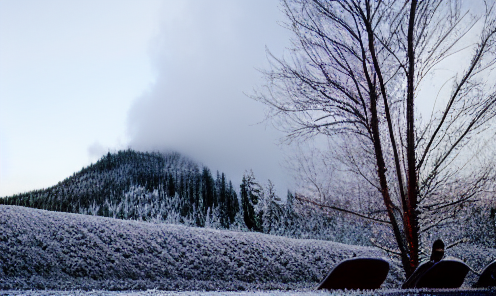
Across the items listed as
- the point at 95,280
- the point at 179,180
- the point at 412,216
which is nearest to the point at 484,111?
the point at 412,216

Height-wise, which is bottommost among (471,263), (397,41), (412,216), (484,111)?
(471,263)

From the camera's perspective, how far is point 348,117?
18.5ft

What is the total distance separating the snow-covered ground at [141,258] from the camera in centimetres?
568

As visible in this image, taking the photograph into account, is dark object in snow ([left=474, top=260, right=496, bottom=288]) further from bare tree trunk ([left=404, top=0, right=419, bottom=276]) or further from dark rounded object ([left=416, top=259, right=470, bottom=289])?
bare tree trunk ([left=404, top=0, right=419, bottom=276])

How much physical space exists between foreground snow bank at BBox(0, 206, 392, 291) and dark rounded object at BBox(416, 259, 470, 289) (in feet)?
7.03

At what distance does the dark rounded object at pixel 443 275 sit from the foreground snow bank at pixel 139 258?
84.3 inches

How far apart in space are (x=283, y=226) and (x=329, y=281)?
11743 millimetres

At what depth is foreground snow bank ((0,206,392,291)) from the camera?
570 cm

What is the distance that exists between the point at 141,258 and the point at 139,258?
0.12 ft

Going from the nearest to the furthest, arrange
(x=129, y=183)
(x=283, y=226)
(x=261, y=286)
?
(x=261, y=286) < (x=283, y=226) < (x=129, y=183)

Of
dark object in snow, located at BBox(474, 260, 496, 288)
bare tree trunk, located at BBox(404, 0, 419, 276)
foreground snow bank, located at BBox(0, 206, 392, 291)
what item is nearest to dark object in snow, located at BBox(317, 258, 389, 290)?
dark object in snow, located at BBox(474, 260, 496, 288)

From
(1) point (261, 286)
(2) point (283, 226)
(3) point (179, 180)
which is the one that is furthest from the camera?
(3) point (179, 180)

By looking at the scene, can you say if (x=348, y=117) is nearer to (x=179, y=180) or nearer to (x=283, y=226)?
(x=283, y=226)

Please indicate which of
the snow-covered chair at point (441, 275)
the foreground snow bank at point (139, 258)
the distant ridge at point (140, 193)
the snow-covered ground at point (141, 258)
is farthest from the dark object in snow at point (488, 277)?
the distant ridge at point (140, 193)
